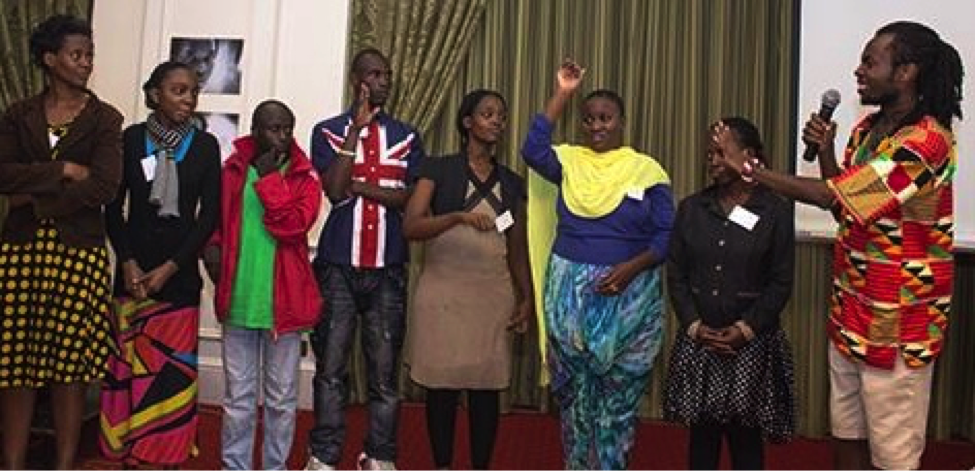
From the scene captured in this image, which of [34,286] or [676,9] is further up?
[676,9]

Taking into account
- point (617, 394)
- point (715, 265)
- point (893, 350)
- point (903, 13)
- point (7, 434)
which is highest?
point (903, 13)

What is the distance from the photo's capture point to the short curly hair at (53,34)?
2822 millimetres

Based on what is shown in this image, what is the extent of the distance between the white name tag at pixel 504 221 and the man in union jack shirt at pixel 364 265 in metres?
0.37

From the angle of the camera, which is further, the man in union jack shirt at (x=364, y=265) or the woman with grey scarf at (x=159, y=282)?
the man in union jack shirt at (x=364, y=265)

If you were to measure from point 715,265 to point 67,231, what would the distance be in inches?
77.7

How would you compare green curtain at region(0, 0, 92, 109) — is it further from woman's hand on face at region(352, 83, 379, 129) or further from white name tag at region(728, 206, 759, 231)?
white name tag at region(728, 206, 759, 231)

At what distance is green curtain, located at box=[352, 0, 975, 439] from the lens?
4.59m

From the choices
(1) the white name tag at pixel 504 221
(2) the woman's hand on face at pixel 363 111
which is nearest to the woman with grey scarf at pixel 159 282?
(2) the woman's hand on face at pixel 363 111

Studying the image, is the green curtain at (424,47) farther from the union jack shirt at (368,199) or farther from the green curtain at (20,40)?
the green curtain at (20,40)

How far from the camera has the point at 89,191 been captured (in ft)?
8.89

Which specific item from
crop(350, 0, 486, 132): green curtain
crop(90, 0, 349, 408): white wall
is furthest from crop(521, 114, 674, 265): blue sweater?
crop(90, 0, 349, 408): white wall

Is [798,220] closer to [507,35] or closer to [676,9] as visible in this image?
[676,9]

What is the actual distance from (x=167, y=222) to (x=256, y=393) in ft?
2.05

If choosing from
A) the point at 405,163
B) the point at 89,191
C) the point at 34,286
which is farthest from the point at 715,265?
the point at 34,286
